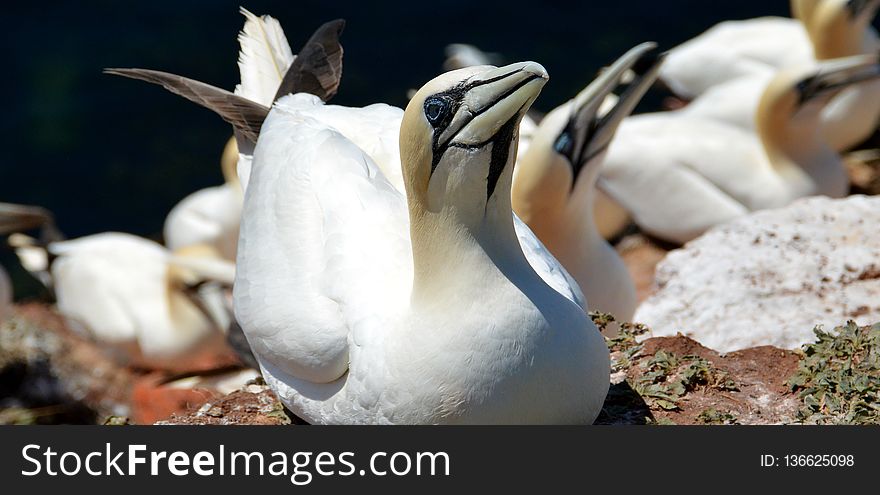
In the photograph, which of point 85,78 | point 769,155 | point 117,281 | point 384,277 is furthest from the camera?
point 85,78

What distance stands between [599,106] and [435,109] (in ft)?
9.62

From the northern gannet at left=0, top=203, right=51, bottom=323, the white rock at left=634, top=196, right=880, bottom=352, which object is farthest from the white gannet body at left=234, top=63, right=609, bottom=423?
the northern gannet at left=0, top=203, right=51, bottom=323

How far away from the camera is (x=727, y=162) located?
9.24 metres

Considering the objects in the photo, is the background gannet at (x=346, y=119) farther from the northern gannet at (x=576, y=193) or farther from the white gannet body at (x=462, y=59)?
the white gannet body at (x=462, y=59)

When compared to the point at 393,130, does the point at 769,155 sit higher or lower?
lower

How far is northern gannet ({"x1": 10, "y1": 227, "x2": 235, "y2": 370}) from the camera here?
10164 mm

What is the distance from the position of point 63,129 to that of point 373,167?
10.5m

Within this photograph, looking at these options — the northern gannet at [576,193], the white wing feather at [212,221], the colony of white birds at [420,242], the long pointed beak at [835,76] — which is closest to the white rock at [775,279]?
the northern gannet at [576,193]

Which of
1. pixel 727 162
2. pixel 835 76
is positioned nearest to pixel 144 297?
pixel 727 162

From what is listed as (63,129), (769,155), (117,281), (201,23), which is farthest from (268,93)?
(201,23)

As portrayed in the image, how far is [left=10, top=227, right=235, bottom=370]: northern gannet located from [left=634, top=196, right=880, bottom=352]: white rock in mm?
4607

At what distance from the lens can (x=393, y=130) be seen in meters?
5.10

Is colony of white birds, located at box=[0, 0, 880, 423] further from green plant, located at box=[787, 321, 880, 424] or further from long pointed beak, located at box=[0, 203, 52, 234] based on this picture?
long pointed beak, located at box=[0, 203, 52, 234]

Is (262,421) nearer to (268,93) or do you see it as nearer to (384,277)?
(384,277)
